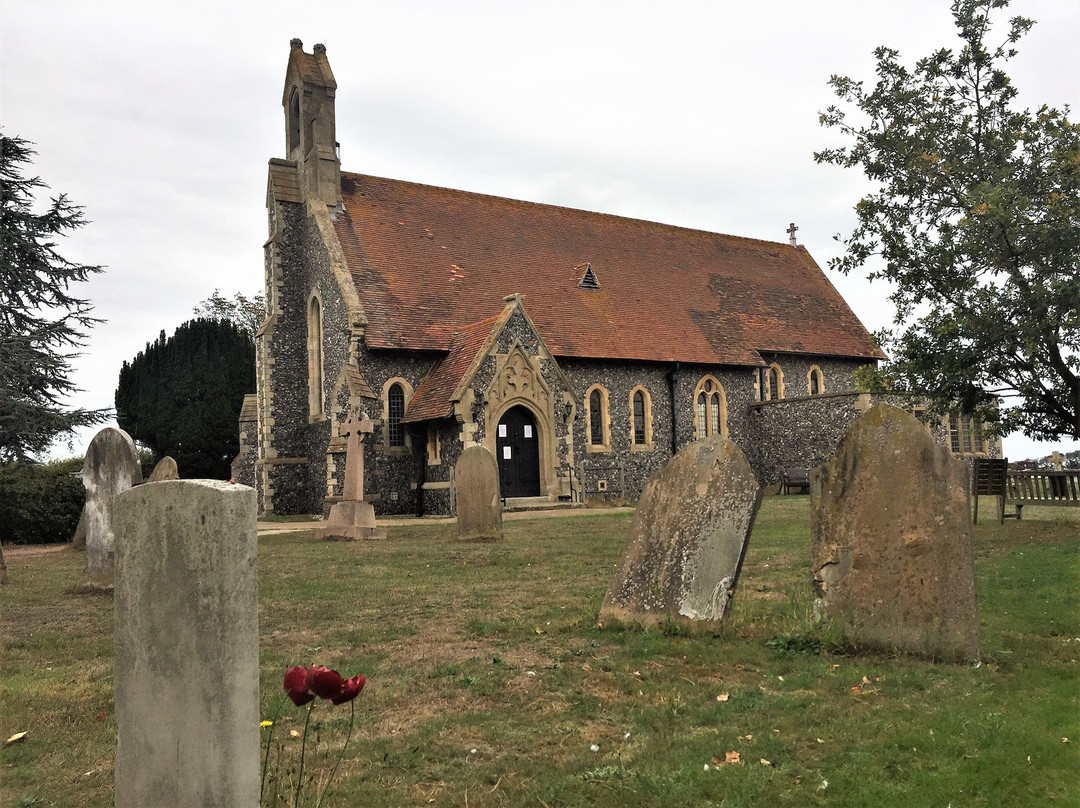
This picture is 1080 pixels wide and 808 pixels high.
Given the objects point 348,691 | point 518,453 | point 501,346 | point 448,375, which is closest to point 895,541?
point 348,691

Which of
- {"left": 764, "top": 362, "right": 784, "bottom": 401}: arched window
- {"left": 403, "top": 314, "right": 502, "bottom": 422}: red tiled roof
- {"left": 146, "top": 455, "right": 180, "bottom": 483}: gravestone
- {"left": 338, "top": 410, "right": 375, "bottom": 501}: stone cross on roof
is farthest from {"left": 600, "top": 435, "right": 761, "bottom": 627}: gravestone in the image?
{"left": 764, "top": 362, "right": 784, "bottom": 401}: arched window

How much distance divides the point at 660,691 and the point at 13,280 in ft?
83.6

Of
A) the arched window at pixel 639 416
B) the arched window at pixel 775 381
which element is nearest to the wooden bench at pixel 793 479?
the arched window at pixel 775 381

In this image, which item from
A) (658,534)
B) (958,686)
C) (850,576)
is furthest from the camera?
(658,534)

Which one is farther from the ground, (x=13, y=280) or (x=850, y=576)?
(x=13, y=280)

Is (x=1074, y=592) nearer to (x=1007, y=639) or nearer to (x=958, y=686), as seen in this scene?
(x=1007, y=639)

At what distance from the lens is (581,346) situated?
2536cm

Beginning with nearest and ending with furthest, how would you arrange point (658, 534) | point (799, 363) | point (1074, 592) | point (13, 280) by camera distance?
1. point (658, 534)
2. point (1074, 592)
3. point (13, 280)
4. point (799, 363)

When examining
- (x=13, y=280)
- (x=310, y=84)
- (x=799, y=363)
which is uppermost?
(x=310, y=84)

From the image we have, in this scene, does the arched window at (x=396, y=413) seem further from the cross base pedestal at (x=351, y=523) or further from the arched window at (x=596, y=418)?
the cross base pedestal at (x=351, y=523)

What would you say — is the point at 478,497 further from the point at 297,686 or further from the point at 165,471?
the point at 297,686

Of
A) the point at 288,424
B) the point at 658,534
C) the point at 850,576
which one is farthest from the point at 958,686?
the point at 288,424

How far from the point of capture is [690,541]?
6.87m

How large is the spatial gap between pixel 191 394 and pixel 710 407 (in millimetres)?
19291
